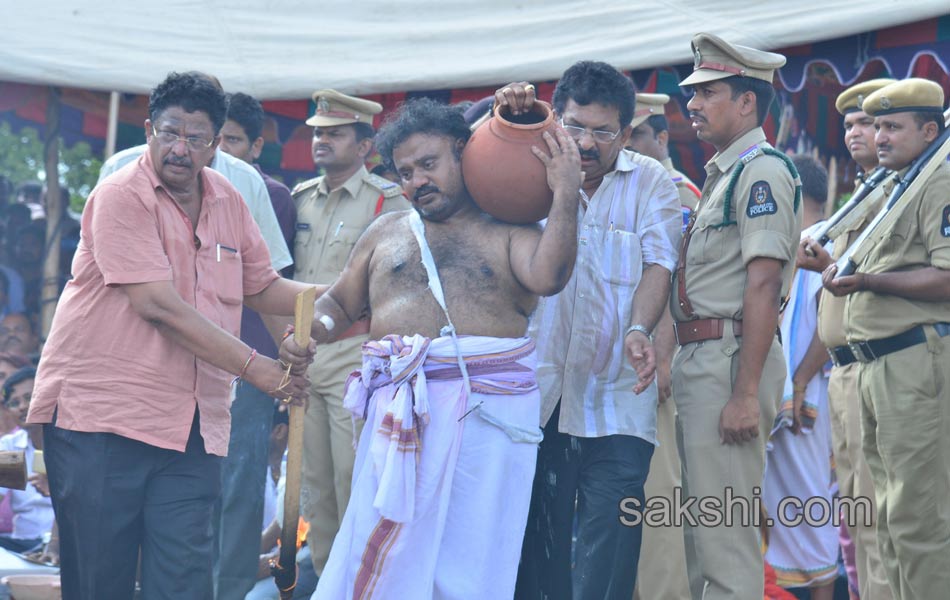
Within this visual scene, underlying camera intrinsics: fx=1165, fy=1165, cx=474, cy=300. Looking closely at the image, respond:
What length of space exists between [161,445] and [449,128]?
1540mm

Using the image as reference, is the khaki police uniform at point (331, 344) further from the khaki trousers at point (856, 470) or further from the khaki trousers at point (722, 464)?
the khaki trousers at point (856, 470)

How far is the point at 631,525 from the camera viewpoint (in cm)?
457

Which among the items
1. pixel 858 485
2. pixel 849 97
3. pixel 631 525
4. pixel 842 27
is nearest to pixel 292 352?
pixel 631 525

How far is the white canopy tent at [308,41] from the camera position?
7.92 metres

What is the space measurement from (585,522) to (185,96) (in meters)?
2.23

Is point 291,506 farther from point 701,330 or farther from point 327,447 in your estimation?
point 327,447

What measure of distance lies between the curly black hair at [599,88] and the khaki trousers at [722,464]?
0.98 m

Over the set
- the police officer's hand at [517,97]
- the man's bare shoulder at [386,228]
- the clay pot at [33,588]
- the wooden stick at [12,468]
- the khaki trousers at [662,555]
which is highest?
the police officer's hand at [517,97]

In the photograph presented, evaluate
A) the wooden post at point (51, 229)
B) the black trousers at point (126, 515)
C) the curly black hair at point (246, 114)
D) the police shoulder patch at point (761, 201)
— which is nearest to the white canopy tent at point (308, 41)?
the wooden post at point (51, 229)

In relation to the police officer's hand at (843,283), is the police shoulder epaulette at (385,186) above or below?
above

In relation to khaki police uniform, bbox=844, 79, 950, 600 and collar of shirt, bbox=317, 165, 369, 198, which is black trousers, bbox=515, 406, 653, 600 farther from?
collar of shirt, bbox=317, 165, 369, 198

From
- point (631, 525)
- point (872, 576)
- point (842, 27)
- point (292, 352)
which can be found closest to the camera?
point (292, 352)

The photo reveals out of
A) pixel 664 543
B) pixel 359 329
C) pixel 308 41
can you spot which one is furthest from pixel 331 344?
pixel 308 41

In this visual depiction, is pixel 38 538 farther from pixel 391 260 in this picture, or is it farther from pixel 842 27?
pixel 842 27
